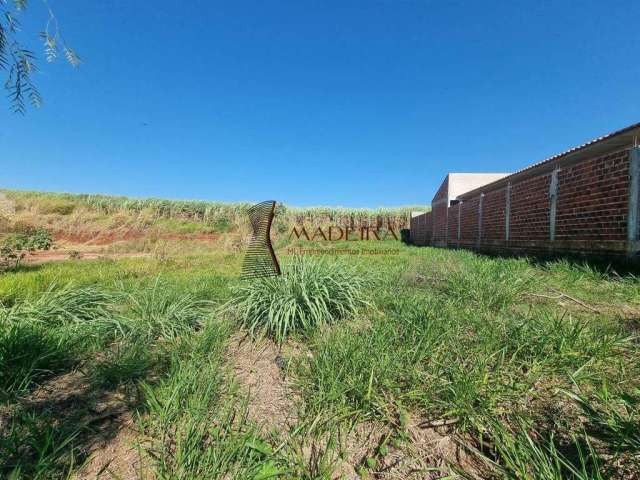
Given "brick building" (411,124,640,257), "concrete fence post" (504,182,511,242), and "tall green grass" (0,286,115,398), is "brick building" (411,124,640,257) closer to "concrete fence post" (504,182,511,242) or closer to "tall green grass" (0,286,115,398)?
"concrete fence post" (504,182,511,242)

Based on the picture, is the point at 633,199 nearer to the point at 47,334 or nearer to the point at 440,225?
the point at 47,334

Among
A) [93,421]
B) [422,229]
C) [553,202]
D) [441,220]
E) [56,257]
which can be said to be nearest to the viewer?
[93,421]

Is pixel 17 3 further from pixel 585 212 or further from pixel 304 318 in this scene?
pixel 585 212

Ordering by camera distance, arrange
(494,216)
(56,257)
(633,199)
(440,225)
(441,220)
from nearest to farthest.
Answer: (633,199) → (494,216) → (56,257) → (441,220) → (440,225)

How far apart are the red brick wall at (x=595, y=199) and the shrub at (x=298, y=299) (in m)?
4.28

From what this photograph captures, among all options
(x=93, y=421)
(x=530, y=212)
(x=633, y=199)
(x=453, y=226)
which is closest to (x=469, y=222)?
→ (x=453, y=226)

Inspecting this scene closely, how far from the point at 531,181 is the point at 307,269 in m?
6.45

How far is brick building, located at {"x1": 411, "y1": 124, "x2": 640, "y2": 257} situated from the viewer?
13.4 ft

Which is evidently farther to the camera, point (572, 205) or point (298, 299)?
point (572, 205)

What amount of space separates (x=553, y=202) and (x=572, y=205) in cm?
Result: 56

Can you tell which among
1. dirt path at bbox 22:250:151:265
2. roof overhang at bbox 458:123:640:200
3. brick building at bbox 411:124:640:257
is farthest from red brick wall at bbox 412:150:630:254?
dirt path at bbox 22:250:151:265
